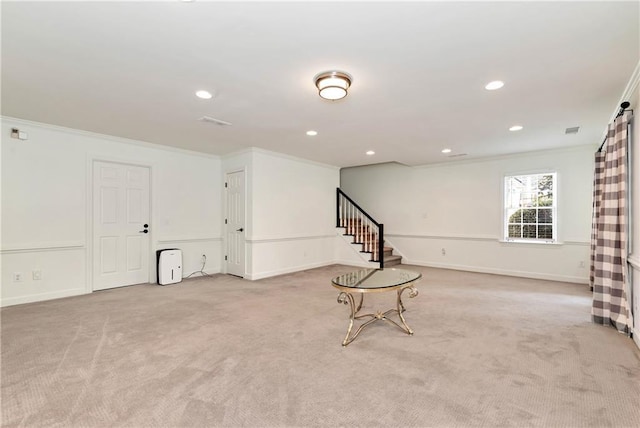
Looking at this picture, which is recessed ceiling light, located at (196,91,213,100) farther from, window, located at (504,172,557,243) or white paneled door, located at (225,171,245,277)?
window, located at (504,172,557,243)

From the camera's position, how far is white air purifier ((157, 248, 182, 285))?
5.48 meters

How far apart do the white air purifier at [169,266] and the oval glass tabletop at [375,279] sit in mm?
3572

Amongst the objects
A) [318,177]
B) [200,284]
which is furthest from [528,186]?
[200,284]

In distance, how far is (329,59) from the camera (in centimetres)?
258

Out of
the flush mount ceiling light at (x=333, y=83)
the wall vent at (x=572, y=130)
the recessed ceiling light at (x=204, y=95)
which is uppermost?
the recessed ceiling light at (x=204, y=95)

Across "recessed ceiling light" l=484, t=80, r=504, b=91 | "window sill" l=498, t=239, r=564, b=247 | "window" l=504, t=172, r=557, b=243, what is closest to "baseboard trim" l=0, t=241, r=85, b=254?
"recessed ceiling light" l=484, t=80, r=504, b=91

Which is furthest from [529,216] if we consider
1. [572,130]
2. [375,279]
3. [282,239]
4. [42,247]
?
[42,247]

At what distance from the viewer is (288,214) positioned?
6.66 metres

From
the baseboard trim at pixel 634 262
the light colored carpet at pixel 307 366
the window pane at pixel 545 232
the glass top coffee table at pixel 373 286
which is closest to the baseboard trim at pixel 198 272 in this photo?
the light colored carpet at pixel 307 366

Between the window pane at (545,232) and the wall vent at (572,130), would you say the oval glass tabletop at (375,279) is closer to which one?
the wall vent at (572,130)

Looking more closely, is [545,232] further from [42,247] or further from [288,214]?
[42,247]

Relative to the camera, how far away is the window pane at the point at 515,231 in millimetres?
6355

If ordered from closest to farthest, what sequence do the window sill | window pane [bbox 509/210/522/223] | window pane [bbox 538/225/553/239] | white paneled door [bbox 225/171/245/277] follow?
the window sill → window pane [bbox 538/225/553/239] → white paneled door [bbox 225/171/245/277] → window pane [bbox 509/210/522/223]

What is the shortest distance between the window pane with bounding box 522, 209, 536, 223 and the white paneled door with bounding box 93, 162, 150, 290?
23.9 ft
